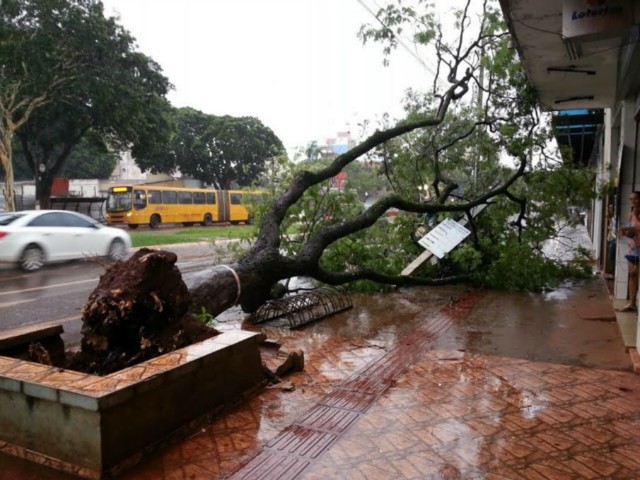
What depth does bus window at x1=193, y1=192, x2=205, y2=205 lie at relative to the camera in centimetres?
3346

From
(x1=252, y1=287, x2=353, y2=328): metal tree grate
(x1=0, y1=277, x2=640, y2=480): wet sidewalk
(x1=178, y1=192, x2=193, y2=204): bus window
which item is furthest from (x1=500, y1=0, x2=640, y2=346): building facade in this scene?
(x1=178, y1=192, x2=193, y2=204): bus window

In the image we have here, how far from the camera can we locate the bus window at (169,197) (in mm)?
31100

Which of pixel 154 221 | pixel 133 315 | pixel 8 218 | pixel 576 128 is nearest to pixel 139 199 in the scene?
pixel 154 221

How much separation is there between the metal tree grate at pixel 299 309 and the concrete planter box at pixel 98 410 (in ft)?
10.4

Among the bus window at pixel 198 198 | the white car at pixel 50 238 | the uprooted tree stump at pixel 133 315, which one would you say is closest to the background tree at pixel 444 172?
the uprooted tree stump at pixel 133 315

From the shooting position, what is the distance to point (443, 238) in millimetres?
9180

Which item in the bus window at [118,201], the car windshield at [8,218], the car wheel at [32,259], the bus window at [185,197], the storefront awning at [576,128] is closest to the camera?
the storefront awning at [576,128]

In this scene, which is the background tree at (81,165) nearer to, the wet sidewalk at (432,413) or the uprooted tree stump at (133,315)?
the wet sidewalk at (432,413)

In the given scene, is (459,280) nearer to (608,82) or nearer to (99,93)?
(608,82)

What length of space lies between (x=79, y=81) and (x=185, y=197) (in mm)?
11620

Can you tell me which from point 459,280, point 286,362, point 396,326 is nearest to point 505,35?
point 459,280

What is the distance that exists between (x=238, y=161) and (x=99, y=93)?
69.7 feet

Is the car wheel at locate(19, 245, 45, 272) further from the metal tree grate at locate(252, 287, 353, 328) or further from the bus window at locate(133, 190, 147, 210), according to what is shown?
the bus window at locate(133, 190, 147, 210)

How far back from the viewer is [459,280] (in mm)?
10156
